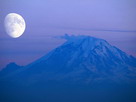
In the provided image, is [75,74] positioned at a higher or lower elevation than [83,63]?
lower

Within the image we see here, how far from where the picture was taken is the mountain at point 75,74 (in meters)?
3.33

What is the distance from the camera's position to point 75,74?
335 centimetres

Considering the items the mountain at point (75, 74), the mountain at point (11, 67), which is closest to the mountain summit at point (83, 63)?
the mountain at point (75, 74)

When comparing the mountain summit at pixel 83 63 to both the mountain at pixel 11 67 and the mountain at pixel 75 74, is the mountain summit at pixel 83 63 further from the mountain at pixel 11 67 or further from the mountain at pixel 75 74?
the mountain at pixel 11 67

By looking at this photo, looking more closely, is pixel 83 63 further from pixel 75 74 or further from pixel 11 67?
pixel 11 67

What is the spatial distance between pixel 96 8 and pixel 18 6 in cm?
123

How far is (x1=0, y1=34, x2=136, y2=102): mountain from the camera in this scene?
3326mm

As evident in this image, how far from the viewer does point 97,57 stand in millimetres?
3418

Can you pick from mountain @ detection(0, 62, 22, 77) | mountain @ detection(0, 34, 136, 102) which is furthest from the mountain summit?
mountain @ detection(0, 62, 22, 77)

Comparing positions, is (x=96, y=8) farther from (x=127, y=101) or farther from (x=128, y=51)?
(x=127, y=101)

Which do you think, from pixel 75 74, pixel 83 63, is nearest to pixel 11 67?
pixel 75 74

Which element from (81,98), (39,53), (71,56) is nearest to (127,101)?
(81,98)

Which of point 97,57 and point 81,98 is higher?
point 97,57

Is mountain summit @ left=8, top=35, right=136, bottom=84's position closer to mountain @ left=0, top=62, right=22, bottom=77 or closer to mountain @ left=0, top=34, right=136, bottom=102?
mountain @ left=0, top=34, right=136, bottom=102
